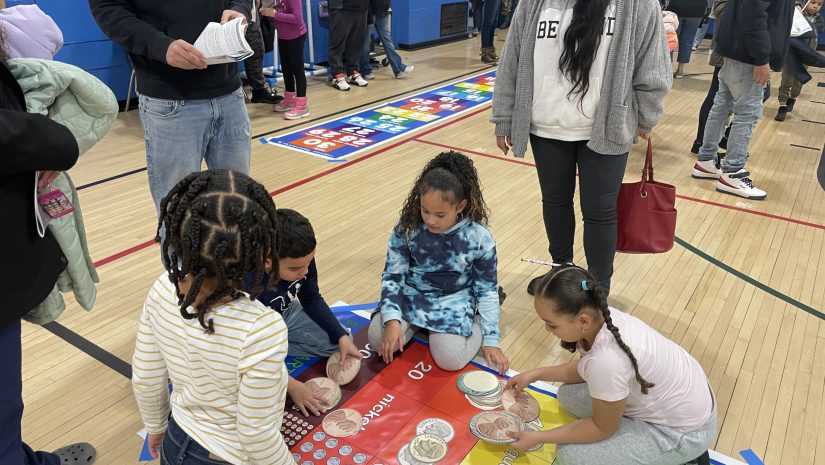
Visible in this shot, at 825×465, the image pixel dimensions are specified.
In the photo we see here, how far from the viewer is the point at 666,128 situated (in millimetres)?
5273

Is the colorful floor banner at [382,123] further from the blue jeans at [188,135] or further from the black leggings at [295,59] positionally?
the blue jeans at [188,135]

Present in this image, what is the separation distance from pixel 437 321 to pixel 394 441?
19.8 inches

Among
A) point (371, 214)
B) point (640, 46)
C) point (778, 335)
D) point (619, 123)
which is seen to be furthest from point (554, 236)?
point (371, 214)

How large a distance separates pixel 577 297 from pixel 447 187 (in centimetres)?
65

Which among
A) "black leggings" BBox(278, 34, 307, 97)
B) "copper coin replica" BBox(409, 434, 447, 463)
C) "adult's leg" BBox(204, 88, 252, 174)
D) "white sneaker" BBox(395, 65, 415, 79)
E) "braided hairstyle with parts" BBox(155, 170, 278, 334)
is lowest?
"white sneaker" BBox(395, 65, 415, 79)

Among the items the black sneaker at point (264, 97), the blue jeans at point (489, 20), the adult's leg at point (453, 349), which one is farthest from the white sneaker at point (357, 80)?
the adult's leg at point (453, 349)

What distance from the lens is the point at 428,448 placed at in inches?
72.3

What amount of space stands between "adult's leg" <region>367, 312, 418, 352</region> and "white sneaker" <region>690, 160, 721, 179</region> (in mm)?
2707

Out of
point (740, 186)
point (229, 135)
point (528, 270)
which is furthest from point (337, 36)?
point (229, 135)

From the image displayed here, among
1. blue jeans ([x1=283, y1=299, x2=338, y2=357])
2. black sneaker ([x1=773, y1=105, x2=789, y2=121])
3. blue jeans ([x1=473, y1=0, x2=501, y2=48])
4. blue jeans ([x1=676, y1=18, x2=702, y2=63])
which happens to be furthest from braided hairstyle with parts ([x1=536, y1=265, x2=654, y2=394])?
blue jeans ([x1=473, y1=0, x2=501, y2=48])

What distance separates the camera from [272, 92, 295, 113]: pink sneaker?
18.0 ft

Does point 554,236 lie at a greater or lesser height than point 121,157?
greater

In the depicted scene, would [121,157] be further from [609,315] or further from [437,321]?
[609,315]

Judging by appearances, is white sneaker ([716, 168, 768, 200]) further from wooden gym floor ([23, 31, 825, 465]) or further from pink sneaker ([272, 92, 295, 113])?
pink sneaker ([272, 92, 295, 113])
